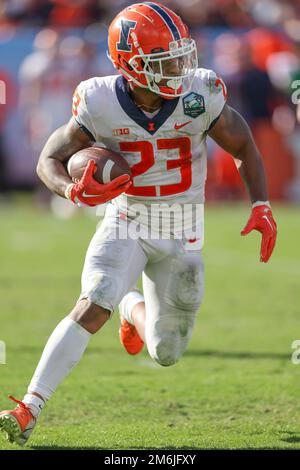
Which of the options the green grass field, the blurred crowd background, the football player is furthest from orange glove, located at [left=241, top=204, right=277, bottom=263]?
the blurred crowd background

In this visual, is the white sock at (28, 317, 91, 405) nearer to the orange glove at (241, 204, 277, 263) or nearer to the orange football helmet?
the orange glove at (241, 204, 277, 263)

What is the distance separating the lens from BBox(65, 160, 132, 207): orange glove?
4.08m

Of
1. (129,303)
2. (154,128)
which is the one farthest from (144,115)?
(129,303)

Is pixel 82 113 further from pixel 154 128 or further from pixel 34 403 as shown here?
pixel 34 403

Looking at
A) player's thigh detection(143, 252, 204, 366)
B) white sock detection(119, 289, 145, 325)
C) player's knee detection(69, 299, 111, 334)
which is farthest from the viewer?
white sock detection(119, 289, 145, 325)

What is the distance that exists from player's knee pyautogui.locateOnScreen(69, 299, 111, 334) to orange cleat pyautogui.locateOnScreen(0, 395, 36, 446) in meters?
0.42

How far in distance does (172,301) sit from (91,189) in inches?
29.8

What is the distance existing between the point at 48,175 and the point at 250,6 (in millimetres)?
10657

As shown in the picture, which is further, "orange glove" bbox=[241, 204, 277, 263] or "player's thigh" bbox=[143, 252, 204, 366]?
"player's thigh" bbox=[143, 252, 204, 366]

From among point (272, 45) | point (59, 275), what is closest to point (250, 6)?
point (272, 45)

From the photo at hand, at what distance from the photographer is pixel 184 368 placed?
5637 mm

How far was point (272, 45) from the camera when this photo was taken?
43.9ft
